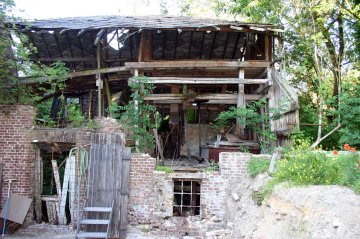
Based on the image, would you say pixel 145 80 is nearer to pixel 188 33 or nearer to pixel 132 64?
pixel 132 64

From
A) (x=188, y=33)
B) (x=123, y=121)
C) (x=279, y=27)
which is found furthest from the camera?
(x=188, y=33)

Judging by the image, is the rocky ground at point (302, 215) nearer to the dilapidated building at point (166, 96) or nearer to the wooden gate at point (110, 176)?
the dilapidated building at point (166, 96)

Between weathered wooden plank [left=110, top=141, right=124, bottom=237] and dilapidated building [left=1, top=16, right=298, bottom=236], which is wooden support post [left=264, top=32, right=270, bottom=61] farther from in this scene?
weathered wooden plank [left=110, top=141, right=124, bottom=237]

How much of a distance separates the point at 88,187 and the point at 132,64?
4522mm

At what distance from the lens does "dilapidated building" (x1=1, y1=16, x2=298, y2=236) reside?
8.93m

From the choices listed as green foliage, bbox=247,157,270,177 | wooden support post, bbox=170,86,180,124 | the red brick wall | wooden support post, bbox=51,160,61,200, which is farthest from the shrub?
wooden support post, bbox=170,86,180,124

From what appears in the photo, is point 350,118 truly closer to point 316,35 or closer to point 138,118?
point 316,35

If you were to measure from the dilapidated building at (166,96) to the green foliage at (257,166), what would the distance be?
0.28 meters

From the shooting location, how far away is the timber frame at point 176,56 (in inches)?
418

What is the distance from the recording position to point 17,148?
8953 millimetres

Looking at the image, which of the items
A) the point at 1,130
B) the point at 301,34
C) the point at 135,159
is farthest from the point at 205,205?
the point at 301,34

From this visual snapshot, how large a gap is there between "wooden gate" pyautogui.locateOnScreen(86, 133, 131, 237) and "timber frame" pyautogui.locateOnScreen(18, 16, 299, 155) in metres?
2.88

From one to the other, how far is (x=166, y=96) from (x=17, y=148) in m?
5.05

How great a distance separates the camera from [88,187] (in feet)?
28.5
